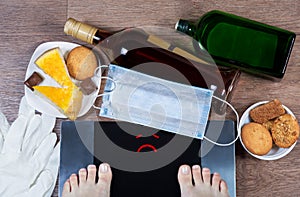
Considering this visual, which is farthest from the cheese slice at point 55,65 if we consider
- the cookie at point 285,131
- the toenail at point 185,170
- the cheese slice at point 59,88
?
the cookie at point 285,131

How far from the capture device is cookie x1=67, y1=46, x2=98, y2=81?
0.83 meters

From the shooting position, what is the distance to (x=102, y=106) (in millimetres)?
860

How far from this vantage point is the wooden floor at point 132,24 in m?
0.86

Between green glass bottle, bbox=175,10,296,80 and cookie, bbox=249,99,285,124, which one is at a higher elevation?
green glass bottle, bbox=175,10,296,80

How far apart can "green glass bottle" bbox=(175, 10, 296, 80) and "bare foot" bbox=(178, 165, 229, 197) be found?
0.74 feet

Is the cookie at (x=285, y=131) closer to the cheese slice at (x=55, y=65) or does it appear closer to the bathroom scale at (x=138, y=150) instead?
the bathroom scale at (x=138, y=150)

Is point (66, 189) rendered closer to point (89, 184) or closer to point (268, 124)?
point (89, 184)

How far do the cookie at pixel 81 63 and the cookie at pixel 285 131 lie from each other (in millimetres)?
357

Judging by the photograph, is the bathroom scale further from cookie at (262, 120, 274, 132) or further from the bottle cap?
the bottle cap

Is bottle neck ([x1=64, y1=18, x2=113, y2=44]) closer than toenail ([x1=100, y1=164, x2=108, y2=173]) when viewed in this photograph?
Yes

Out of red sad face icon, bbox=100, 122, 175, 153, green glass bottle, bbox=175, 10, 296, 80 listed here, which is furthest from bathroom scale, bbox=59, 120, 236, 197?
green glass bottle, bbox=175, 10, 296, 80

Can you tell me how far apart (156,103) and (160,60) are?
87 millimetres

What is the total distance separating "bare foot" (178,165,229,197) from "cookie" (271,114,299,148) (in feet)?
0.46


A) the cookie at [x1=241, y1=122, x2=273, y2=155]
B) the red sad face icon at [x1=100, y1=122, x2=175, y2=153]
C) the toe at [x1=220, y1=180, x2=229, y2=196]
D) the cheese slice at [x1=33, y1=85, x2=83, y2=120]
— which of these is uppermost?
the cheese slice at [x1=33, y1=85, x2=83, y2=120]
